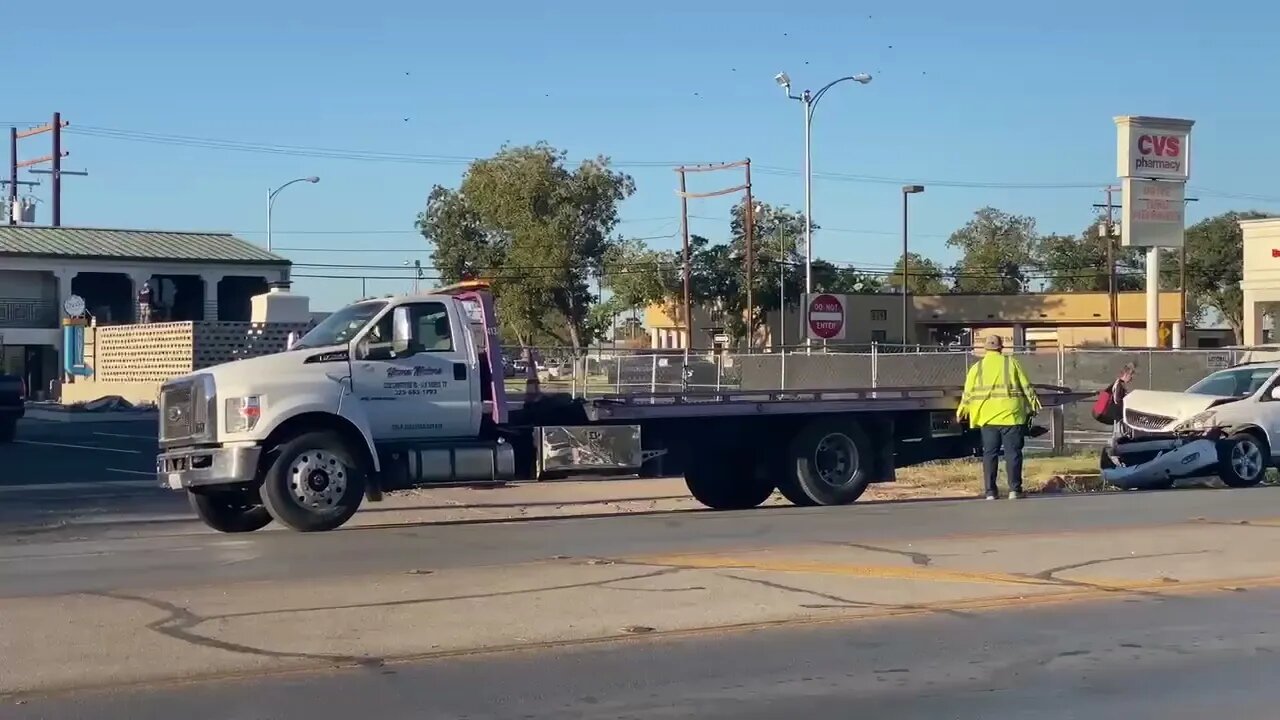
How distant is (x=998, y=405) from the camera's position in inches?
680

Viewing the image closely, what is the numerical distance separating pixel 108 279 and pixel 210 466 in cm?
5024

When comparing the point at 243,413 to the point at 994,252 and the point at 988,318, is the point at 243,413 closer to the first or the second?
the point at 988,318

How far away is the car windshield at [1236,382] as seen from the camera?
21.0m

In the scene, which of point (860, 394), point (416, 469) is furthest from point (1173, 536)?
point (416, 469)

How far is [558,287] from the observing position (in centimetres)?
6694

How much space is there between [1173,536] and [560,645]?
7.04 metres

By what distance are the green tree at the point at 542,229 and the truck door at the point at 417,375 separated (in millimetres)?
50555

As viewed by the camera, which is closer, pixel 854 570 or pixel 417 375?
pixel 854 570

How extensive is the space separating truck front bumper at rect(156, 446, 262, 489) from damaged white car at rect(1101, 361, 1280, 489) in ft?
38.6

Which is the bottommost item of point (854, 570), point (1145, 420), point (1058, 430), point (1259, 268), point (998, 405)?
point (854, 570)

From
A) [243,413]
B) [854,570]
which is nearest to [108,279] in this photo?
[243,413]

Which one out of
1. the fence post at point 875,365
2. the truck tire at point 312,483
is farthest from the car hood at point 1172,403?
the fence post at point 875,365

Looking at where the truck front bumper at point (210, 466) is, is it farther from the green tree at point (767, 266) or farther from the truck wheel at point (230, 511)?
the green tree at point (767, 266)

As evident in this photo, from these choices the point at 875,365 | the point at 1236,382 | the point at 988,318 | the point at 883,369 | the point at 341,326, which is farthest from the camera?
the point at 988,318
